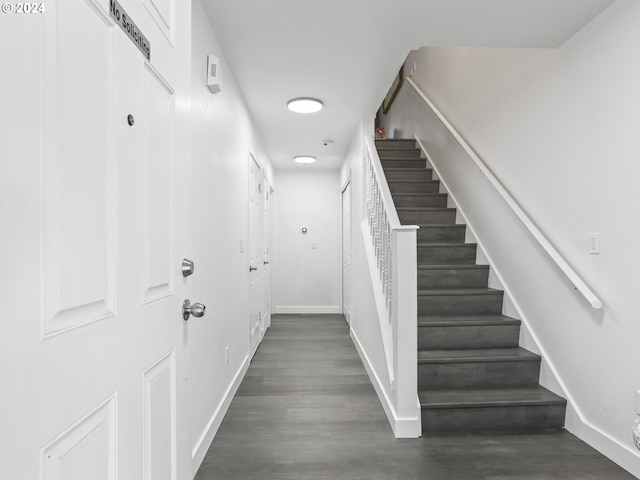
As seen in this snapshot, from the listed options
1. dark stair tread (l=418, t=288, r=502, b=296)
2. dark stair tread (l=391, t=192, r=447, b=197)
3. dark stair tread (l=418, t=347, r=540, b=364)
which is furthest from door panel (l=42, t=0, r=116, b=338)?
dark stair tread (l=391, t=192, r=447, b=197)

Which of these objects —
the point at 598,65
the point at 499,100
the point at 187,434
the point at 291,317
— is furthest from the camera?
the point at 291,317

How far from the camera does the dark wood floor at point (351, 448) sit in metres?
1.87

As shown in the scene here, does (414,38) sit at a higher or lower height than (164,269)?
higher

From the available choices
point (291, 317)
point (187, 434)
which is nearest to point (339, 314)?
point (291, 317)

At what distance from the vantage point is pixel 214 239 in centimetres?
225

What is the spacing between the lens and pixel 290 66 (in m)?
2.65

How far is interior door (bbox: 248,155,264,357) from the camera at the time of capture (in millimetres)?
3705

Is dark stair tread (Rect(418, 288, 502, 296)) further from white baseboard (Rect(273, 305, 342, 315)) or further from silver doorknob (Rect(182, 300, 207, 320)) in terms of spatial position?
white baseboard (Rect(273, 305, 342, 315))

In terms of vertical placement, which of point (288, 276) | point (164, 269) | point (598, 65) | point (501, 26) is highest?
point (501, 26)

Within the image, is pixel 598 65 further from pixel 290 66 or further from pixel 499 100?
pixel 290 66

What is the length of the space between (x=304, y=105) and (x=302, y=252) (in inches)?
129

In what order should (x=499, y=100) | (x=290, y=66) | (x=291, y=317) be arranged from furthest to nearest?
(x=291, y=317)
(x=499, y=100)
(x=290, y=66)

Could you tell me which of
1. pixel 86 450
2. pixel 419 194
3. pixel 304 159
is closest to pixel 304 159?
pixel 304 159

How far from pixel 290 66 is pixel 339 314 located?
14.0ft
